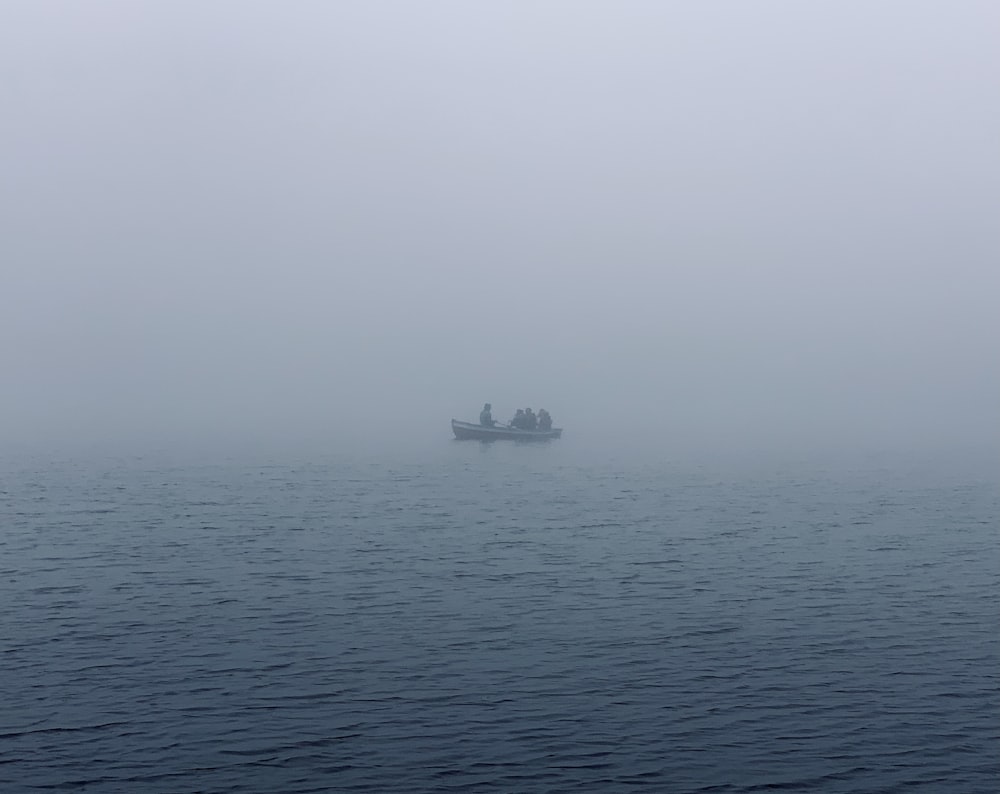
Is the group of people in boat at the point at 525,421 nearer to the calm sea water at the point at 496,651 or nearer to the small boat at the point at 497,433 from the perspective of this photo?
the small boat at the point at 497,433

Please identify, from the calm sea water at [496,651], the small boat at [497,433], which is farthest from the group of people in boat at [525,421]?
the calm sea water at [496,651]

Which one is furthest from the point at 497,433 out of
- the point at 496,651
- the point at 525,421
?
the point at 496,651

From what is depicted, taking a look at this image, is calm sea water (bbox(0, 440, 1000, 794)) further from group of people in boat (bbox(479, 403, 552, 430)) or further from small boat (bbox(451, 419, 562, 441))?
group of people in boat (bbox(479, 403, 552, 430))

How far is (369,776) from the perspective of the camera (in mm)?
26094

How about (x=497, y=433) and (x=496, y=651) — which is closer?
(x=496, y=651)

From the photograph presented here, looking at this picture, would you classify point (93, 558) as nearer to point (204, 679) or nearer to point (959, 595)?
point (204, 679)

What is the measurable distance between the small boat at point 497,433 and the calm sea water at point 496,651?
90.9 meters

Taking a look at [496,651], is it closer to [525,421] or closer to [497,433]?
[497,433]

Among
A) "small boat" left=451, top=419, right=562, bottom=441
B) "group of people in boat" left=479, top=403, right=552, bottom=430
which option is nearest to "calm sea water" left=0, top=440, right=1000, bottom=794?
"small boat" left=451, top=419, right=562, bottom=441

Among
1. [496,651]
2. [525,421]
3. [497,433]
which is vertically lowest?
[496,651]

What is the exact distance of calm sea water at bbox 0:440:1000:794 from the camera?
26875 millimetres

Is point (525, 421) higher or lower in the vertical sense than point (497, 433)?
higher

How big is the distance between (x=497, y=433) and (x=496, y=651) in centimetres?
13079

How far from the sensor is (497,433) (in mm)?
168250
